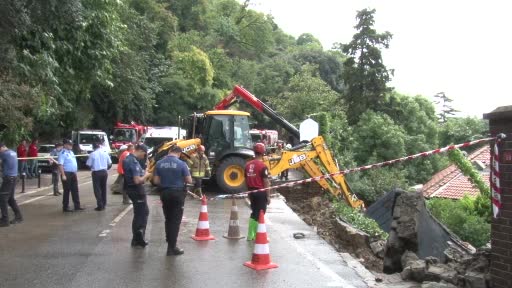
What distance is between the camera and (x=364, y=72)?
4072cm

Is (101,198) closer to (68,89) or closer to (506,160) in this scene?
(68,89)

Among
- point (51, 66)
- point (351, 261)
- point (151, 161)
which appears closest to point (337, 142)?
point (151, 161)

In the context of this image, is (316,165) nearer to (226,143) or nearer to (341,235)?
(226,143)

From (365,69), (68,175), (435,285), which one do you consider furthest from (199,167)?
(365,69)

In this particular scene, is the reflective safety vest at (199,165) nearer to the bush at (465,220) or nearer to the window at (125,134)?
the bush at (465,220)

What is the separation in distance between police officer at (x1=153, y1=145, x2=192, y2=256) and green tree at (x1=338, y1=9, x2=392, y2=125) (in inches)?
1277

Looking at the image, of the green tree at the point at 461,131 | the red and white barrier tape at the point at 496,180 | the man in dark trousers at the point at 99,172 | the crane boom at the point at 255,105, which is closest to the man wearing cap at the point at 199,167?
the crane boom at the point at 255,105

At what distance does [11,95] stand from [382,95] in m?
29.9

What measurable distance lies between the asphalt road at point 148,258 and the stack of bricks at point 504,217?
1.99m

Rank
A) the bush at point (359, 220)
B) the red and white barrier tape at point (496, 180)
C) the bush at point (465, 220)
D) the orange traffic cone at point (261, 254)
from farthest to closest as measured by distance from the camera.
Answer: the bush at point (465, 220), the bush at point (359, 220), the orange traffic cone at point (261, 254), the red and white barrier tape at point (496, 180)

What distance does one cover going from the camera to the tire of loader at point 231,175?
18062 mm

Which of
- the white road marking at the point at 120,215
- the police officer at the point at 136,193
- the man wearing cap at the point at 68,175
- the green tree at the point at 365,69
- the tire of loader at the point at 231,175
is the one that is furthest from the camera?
the green tree at the point at 365,69

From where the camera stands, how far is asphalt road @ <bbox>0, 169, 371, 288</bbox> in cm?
766

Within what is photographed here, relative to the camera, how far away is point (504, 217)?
243 inches
